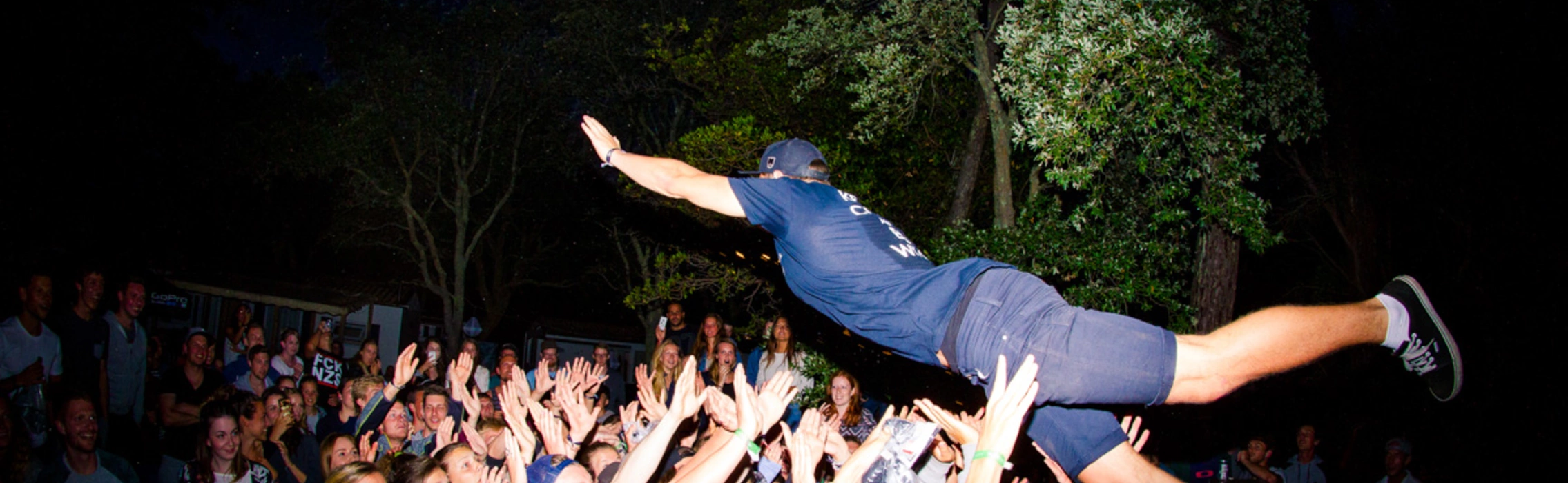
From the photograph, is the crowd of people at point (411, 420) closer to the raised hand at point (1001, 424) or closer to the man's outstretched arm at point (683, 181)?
the raised hand at point (1001, 424)

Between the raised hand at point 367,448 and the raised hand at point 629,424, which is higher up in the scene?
the raised hand at point 629,424

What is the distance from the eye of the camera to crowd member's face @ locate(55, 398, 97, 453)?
482 cm

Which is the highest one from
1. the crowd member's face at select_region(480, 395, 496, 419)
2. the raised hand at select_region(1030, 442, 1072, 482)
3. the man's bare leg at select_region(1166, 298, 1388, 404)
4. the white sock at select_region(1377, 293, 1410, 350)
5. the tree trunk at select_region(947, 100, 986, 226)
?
the tree trunk at select_region(947, 100, 986, 226)

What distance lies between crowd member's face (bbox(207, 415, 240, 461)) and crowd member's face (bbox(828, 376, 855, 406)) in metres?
4.19

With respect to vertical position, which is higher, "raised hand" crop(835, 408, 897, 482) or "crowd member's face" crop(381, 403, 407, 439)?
"raised hand" crop(835, 408, 897, 482)

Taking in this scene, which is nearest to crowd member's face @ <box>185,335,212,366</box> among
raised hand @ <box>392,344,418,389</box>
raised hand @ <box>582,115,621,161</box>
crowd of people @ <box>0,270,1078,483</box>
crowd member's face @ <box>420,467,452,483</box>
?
crowd of people @ <box>0,270,1078,483</box>

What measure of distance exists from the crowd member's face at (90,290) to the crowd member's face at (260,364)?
69.1 inches

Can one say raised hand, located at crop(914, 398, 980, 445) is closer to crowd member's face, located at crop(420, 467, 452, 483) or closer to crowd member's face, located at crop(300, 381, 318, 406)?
crowd member's face, located at crop(420, 467, 452, 483)

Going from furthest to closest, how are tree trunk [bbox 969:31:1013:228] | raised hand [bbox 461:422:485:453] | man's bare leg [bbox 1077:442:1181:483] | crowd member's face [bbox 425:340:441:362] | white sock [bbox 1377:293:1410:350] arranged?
1. crowd member's face [bbox 425:340:441:362]
2. tree trunk [bbox 969:31:1013:228]
3. raised hand [bbox 461:422:485:453]
4. white sock [bbox 1377:293:1410:350]
5. man's bare leg [bbox 1077:442:1181:483]

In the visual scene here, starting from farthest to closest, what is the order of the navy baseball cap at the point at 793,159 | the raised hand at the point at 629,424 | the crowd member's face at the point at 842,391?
1. the crowd member's face at the point at 842,391
2. the raised hand at the point at 629,424
3. the navy baseball cap at the point at 793,159

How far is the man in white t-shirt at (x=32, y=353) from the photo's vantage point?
5489 millimetres

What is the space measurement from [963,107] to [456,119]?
50.9 ft

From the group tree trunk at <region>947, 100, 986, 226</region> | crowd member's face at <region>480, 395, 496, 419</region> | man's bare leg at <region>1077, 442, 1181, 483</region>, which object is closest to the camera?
man's bare leg at <region>1077, 442, 1181, 483</region>

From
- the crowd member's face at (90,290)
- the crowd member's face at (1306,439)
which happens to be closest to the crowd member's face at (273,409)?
the crowd member's face at (90,290)
